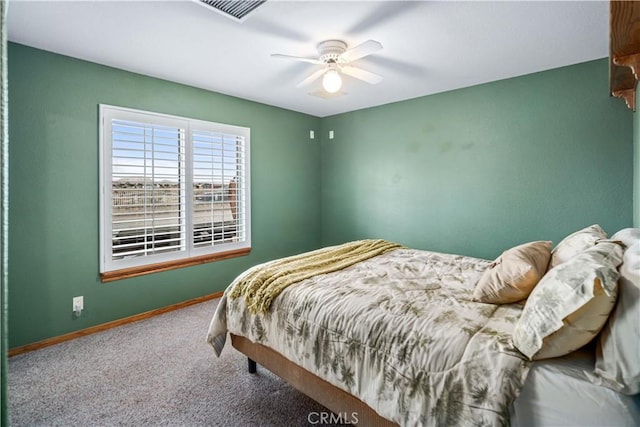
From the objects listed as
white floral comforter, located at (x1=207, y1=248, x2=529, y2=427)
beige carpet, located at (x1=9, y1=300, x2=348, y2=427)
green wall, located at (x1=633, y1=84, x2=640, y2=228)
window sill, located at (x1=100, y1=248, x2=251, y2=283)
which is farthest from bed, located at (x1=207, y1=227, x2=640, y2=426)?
window sill, located at (x1=100, y1=248, x2=251, y2=283)

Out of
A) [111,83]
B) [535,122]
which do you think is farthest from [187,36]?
[535,122]

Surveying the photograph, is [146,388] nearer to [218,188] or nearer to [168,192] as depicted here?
[168,192]

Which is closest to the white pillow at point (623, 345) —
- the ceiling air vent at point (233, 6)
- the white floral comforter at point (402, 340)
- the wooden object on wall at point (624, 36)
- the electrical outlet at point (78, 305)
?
the white floral comforter at point (402, 340)

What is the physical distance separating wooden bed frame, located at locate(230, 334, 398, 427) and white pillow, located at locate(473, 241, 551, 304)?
813mm

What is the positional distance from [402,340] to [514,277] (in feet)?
2.25

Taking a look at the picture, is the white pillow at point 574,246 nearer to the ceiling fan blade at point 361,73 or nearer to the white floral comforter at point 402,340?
the white floral comforter at point 402,340

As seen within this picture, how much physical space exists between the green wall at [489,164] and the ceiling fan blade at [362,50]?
6.43ft

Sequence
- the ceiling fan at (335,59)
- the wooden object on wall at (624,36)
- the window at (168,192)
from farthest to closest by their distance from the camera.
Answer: the window at (168,192)
the ceiling fan at (335,59)
the wooden object on wall at (624,36)

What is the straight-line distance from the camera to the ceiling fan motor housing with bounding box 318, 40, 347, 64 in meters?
2.48

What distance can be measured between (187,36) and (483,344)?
2.80 metres

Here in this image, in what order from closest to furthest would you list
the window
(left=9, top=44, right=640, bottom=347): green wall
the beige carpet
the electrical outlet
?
1. the beige carpet
2. (left=9, top=44, right=640, bottom=347): green wall
3. the electrical outlet
4. the window

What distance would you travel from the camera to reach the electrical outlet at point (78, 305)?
2.92 m

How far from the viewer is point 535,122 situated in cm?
328

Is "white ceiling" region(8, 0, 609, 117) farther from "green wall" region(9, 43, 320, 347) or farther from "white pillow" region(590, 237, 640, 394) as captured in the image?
"white pillow" region(590, 237, 640, 394)
